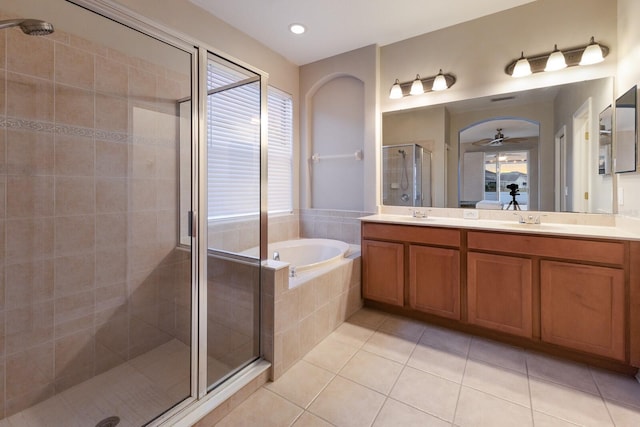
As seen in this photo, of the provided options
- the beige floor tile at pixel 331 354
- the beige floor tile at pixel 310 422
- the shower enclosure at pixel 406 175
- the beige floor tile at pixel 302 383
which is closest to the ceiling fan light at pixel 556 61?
the shower enclosure at pixel 406 175

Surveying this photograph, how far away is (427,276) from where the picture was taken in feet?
7.96

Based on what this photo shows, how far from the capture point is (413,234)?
2471 millimetres

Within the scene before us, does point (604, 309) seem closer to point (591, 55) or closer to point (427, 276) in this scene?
point (427, 276)

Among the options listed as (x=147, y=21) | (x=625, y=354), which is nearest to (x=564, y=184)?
(x=625, y=354)

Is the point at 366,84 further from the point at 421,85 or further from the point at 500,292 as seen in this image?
the point at 500,292

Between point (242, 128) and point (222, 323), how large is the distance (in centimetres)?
136

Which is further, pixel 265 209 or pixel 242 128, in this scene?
pixel 242 128

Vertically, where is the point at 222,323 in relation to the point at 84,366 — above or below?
above

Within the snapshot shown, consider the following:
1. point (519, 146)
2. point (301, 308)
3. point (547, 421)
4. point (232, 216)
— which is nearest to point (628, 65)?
point (519, 146)

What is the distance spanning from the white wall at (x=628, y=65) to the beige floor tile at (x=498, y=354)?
1.17 metres

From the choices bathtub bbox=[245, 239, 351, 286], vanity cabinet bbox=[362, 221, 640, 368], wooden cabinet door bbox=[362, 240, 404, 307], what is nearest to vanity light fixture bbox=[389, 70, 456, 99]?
vanity cabinet bbox=[362, 221, 640, 368]

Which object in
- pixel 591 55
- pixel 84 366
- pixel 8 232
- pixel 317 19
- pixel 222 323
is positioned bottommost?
pixel 84 366

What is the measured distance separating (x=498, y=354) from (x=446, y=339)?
1.14 feet

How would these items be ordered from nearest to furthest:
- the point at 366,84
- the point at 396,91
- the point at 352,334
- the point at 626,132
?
the point at 626,132, the point at 352,334, the point at 396,91, the point at 366,84
